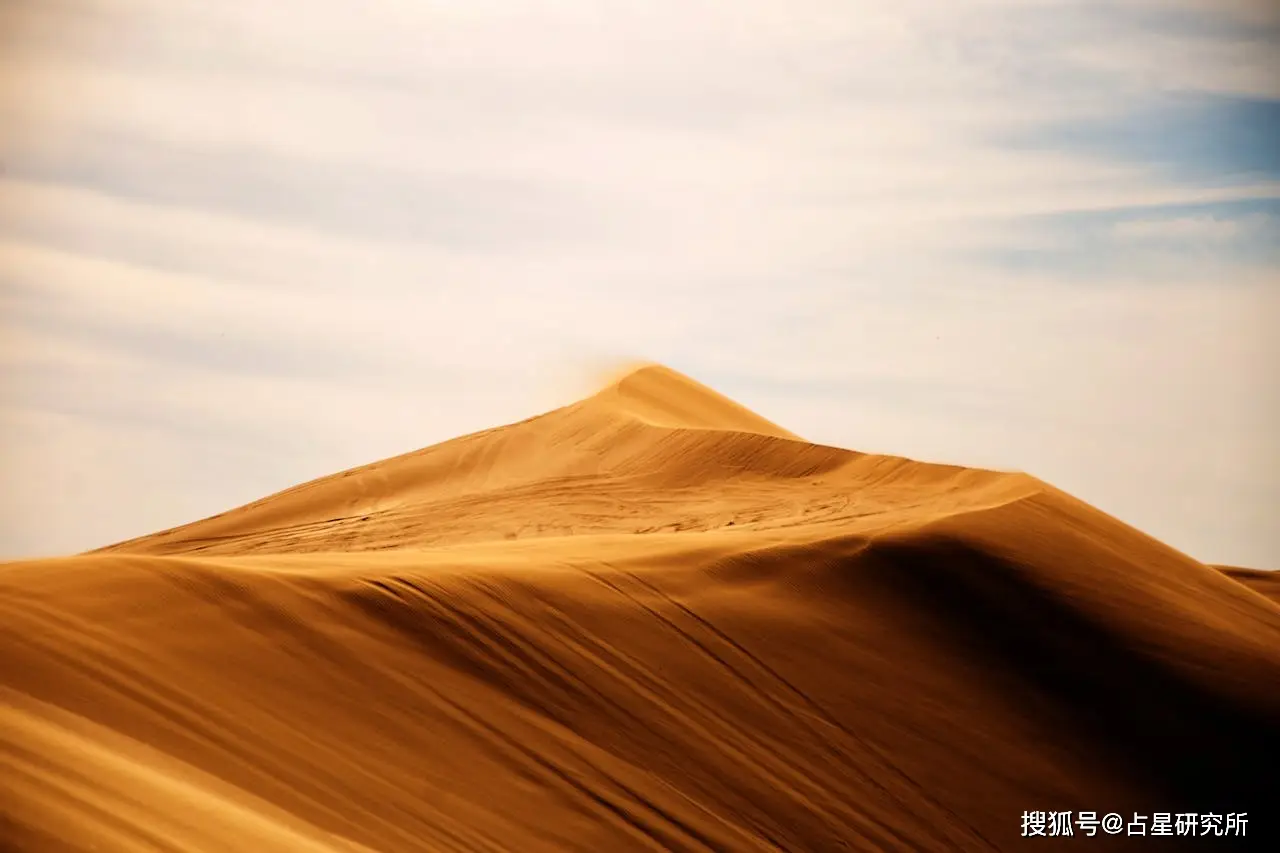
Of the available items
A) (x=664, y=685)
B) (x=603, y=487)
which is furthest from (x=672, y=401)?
(x=664, y=685)

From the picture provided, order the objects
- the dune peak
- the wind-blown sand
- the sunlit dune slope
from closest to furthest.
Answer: the wind-blown sand, the sunlit dune slope, the dune peak

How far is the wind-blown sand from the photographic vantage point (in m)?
7.32

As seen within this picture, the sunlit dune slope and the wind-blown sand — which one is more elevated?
the sunlit dune slope

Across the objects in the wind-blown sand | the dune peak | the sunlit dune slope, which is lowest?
the wind-blown sand

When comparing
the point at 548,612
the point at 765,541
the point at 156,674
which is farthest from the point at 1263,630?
the point at 156,674

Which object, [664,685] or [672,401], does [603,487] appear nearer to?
[672,401]

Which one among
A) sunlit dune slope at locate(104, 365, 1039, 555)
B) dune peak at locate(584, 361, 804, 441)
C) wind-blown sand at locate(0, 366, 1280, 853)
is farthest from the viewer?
dune peak at locate(584, 361, 804, 441)

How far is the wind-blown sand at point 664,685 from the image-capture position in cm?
732

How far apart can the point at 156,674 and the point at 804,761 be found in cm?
455

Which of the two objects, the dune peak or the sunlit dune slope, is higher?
the dune peak

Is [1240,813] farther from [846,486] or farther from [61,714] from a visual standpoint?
[61,714]

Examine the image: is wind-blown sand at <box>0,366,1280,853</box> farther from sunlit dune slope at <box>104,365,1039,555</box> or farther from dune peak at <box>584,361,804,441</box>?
dune peak at <box>584,361,804,441</box>

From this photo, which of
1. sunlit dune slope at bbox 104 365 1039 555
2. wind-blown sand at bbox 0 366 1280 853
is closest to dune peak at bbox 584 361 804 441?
sunlit dune slope at bbox 104 365 1039 555

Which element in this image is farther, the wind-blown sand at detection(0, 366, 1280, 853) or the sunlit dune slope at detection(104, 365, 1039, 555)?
the sunlit dune slope at detection(104, 365, 1039, 555)
